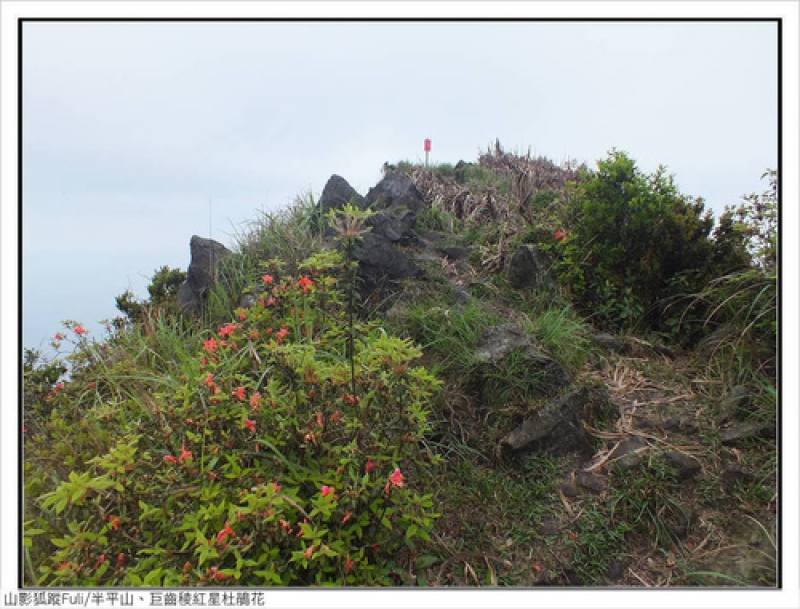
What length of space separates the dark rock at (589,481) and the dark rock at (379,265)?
2517 millimetres

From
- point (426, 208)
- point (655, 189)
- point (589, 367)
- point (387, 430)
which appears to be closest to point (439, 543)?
point (387, 430)

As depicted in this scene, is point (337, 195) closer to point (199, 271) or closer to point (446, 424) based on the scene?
point (199, 271)

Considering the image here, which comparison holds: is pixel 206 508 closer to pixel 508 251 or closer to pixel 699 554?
pixel 699 554

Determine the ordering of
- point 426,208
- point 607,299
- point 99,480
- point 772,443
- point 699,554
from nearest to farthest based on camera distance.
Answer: point 99,480 < point 699,554 < point 772,443 < point 607,299 < point 426,208

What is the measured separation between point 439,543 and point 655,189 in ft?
12.1

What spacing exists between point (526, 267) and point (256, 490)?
376cm

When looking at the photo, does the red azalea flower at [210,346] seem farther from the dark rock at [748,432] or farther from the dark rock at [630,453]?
the dark rock at [748,432]

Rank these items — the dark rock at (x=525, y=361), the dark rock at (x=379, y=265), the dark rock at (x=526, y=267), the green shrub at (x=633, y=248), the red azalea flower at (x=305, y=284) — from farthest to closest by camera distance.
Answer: the dark rock at (x=526, y=267)
the dark rock at (x=379, y=265)
the green shrub at (x=633, y=248)
the red azalea flower at (x=305, y=284)
the dark rock at (x=525, y=361)

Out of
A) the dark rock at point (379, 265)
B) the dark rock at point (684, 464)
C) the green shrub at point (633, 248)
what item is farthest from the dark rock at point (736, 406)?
the dark rock at point (379, 265)

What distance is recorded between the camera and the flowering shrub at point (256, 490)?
2.32 metres

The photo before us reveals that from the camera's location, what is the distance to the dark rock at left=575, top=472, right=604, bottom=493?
10.3ft

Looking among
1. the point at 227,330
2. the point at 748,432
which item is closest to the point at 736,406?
the point at 748,432

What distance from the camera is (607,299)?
4.80 m

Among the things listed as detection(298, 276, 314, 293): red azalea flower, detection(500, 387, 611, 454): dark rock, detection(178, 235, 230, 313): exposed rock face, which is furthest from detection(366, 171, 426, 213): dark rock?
detection(500, 387, 611, 454): dark rock
